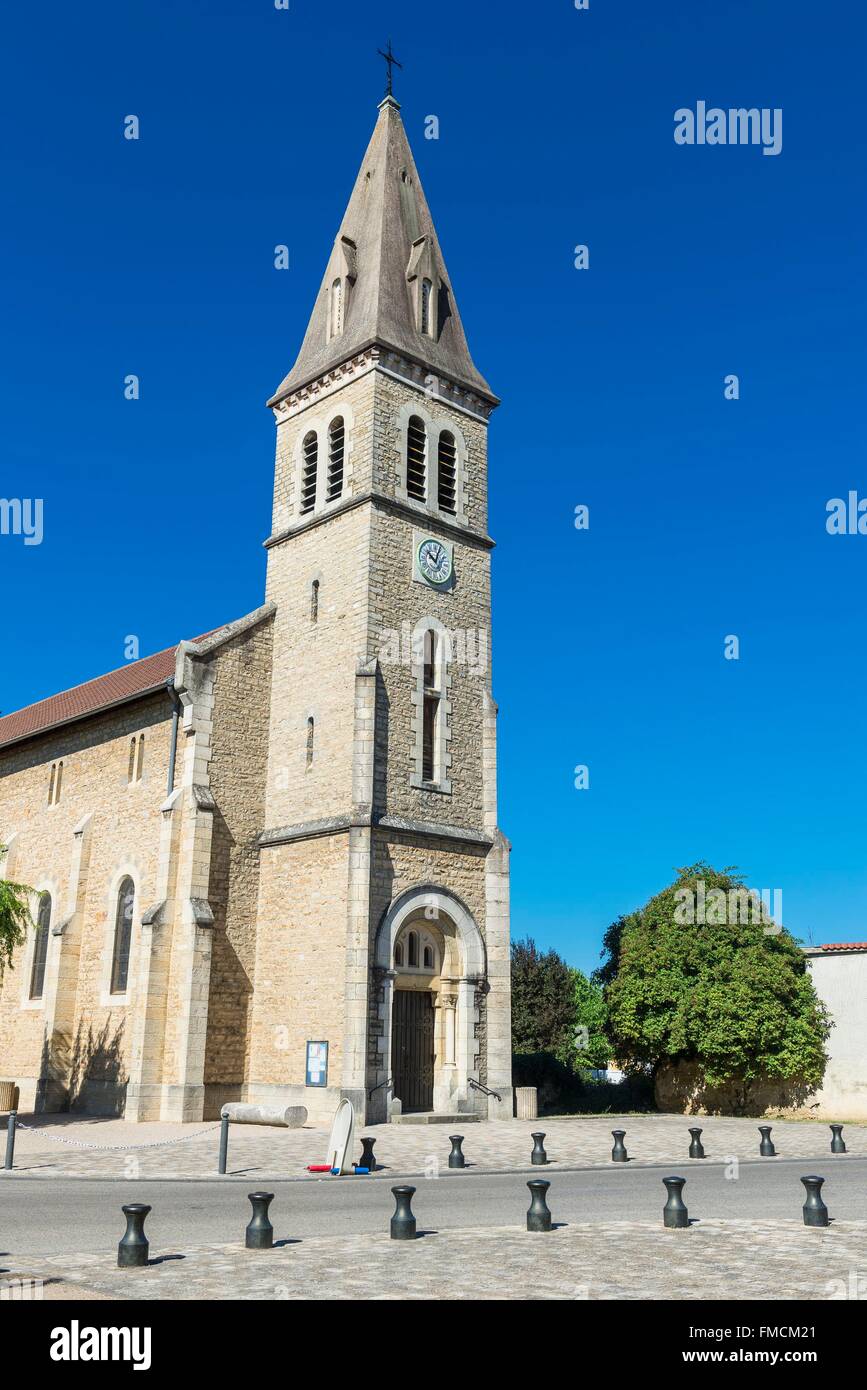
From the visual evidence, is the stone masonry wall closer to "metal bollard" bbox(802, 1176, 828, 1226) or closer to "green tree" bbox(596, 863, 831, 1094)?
"green tree" bbox(596, 863, 831, 1094)

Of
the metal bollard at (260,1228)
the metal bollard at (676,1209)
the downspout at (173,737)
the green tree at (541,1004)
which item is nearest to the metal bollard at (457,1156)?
the metal bollard at (676,1209)

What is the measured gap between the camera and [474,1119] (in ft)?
79.9

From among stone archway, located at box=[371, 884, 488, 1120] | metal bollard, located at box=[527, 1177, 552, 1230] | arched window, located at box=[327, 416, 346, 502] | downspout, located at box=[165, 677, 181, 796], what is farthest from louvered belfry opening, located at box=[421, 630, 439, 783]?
metal bollard, located at box=[527, 1177, 552, 1230]

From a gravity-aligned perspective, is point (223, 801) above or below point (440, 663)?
below

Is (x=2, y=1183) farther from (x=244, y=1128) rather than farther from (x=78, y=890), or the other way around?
(x=78, y=890)

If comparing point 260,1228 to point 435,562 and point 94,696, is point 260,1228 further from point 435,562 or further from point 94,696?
point 94,696

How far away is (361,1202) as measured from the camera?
502 inches

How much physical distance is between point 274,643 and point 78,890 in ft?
26.0

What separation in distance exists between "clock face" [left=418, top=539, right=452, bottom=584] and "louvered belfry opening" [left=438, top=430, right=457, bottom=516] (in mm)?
1318

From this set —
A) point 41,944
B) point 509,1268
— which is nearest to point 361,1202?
point 509,1268

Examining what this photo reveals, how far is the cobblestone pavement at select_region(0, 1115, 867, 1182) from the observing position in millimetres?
16172

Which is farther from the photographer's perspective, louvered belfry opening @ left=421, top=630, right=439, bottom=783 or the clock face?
the clock face
